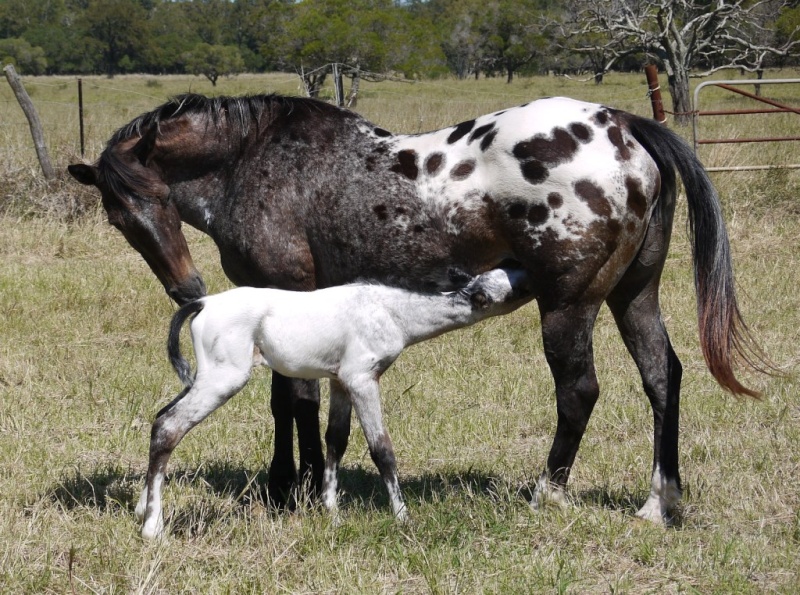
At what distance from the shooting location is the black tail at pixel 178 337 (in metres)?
4.06

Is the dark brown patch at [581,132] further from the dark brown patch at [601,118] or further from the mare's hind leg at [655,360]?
the mare's hind leg at [655,360]

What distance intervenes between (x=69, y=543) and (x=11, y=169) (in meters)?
8.71

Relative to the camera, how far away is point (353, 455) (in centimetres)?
546

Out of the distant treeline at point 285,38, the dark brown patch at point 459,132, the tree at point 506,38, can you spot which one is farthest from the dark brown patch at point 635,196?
the tree at point 506,38

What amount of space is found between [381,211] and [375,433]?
1041 mm

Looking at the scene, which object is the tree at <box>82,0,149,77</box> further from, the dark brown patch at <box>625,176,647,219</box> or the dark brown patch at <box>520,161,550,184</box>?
the dark brown patch at <box>625,176,647,219</box>

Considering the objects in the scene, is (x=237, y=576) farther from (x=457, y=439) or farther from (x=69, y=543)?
(x=457, y=439)

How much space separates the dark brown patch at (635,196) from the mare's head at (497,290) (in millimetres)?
553

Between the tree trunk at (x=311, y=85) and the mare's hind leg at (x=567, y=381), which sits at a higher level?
the tree trunk at (x=311, y=85)

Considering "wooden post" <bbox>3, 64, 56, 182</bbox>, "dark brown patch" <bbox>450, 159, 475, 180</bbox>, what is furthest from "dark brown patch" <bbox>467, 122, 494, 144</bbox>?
"wooden post" <bbox>3, 64, 56, 182</bbox>

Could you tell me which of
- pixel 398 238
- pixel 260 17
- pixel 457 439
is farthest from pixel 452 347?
pixel 260 17

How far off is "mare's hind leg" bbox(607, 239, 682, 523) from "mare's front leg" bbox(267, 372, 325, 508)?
161 centimetres

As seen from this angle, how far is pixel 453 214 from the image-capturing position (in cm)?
418

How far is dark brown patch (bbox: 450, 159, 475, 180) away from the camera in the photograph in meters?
4.19
